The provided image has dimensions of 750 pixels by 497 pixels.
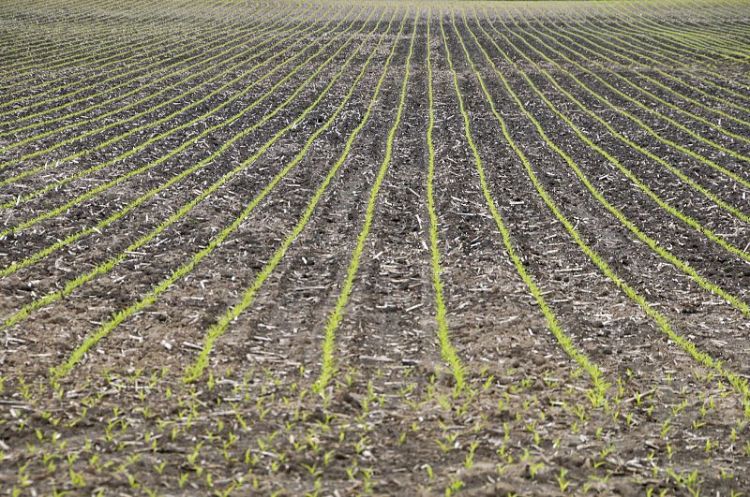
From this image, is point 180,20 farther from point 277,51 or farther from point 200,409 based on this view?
point 200,409

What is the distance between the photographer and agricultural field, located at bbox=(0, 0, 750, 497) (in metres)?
5.09

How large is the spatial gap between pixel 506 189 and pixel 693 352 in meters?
4.86

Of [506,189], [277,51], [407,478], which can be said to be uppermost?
[277,51]

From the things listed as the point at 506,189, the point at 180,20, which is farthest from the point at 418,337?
the point at 180,20

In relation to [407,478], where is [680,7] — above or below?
above

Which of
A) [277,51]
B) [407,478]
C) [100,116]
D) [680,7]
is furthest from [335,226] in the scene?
[680,7]

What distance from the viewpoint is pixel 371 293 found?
751 centimetres

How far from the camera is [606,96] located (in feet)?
59.1

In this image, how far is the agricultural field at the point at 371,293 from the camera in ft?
16.7

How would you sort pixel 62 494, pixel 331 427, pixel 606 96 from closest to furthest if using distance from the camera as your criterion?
pixel 62 494, pixel 331 427, pixel 606 96

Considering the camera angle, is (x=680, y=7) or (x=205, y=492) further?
(x=680, y=7)

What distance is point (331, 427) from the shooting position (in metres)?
5.39

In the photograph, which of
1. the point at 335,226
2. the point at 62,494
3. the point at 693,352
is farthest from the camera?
the point at 335,226

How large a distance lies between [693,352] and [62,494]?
5499 mm
